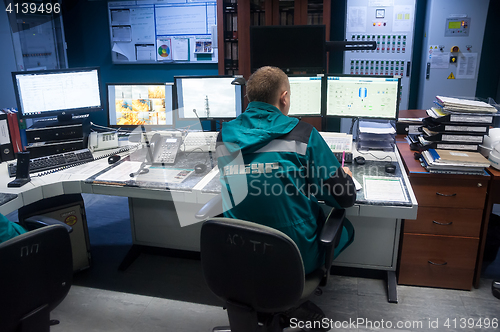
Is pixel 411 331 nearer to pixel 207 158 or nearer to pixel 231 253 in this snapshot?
pixel 231 253

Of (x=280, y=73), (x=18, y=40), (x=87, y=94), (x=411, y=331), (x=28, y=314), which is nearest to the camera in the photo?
(x=28, y=314)

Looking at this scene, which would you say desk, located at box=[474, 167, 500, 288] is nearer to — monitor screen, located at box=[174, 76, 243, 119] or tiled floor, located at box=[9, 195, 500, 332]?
tiled floor, located at box=[9, 195, 500, 332]

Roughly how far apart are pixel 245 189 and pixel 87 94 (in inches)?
65.2

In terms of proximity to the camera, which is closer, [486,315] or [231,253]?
[231,253]

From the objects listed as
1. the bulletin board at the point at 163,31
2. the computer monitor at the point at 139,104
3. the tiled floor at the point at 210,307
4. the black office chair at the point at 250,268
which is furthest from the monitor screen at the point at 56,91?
the bulletin board at the point at 163,31

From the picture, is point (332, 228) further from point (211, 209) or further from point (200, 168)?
point (200, 168)

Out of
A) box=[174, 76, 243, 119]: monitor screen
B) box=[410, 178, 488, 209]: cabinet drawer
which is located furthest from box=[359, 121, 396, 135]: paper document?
box=[174, 76, 243, 119]: monitor screen

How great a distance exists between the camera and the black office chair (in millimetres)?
1279

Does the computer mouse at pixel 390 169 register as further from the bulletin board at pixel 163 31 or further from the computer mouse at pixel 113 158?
the bulletin board at pixel 163 31

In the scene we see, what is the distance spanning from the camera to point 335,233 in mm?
1518

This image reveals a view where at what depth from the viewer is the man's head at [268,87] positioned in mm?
1506

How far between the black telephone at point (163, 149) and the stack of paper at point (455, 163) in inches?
55.4

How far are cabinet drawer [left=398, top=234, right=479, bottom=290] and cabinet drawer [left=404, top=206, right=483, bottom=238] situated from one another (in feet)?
→ 0.12

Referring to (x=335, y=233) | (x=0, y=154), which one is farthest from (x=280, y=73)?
(x=0, y=154)
